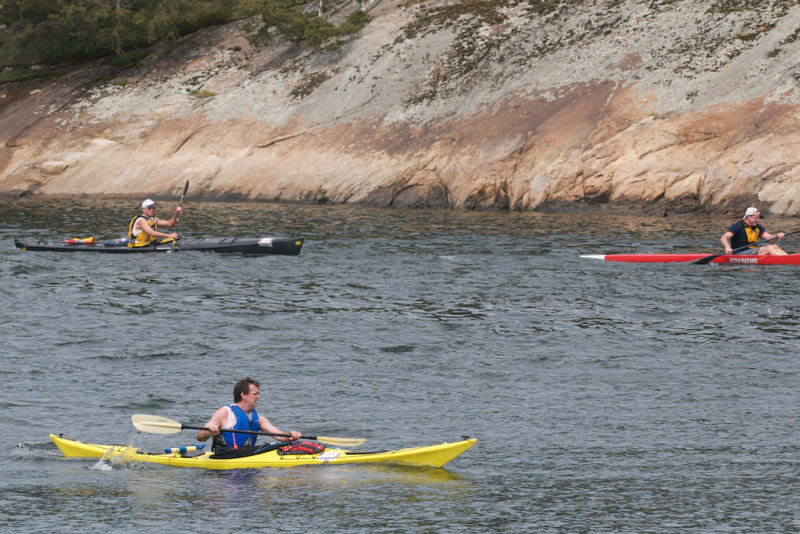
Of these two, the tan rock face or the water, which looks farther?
the tan rock face

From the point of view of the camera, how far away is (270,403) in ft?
53.9

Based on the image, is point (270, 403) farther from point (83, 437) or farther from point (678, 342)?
point (678, 342)

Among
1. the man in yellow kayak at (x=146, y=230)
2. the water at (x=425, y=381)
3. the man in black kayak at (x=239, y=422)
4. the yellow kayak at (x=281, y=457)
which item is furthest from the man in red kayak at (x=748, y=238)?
the man in black kayak at (x=239, y=422)

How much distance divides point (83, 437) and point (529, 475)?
20.7 feet

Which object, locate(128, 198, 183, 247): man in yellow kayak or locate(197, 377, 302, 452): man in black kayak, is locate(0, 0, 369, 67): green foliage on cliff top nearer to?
locate(128, 198, 183, 247): man in yellow kayak

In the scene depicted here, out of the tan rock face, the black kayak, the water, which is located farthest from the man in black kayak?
the tan rock face

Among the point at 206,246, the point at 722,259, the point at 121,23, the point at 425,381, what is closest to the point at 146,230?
the point at 206,246

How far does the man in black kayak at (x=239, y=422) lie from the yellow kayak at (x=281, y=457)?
0.78 ft

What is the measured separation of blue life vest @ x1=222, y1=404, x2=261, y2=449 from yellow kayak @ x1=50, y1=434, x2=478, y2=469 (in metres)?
0.29

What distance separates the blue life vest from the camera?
13.6 metres

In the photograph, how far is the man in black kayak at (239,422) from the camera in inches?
527

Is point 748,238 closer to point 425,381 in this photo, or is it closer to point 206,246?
point 425,381

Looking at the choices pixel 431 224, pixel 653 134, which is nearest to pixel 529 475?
pixel 431 224

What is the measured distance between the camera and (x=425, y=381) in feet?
58.0
